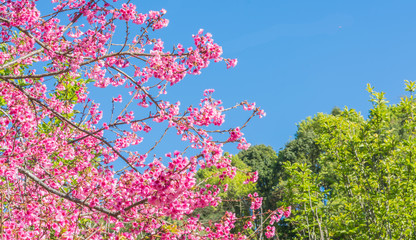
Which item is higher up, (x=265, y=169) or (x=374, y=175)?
(x=265, y=169)

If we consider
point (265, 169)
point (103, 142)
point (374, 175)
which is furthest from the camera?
point (265, 169)

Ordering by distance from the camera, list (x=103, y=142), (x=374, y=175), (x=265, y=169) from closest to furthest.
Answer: (x=103, y=142) → (x=374, y=175) → (x=265, y=169)

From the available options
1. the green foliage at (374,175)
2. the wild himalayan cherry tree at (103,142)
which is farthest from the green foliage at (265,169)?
the wild himalayan cherry tree at (103,142)

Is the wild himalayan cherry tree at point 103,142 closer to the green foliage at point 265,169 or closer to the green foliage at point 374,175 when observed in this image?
the green foliage at point 374,175

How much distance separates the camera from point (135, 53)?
181 inches

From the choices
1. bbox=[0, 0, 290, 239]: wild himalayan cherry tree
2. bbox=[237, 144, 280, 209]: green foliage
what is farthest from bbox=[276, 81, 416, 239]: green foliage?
bbox=[237, 144, 280, 209]: green foliage

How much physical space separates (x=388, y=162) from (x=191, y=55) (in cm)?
618

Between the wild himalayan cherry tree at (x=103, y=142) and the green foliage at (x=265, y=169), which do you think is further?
the green foliage at (x=265, y=169)

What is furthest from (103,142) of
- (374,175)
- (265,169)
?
(265,169)

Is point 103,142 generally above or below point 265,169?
below

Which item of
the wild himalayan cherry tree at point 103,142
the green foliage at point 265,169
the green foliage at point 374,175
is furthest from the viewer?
the green foliage at point 265,169

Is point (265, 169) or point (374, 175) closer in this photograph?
point (374, 175)

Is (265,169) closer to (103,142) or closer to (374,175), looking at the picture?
(374,175)

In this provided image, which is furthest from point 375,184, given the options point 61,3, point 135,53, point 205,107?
point 61,3
